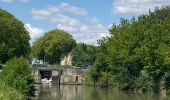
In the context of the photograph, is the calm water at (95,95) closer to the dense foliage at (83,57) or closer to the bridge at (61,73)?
the bridge at (61,73)

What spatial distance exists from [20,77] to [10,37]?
36651 mm

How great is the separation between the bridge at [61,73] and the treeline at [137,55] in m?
9.54

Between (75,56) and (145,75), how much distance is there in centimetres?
4716

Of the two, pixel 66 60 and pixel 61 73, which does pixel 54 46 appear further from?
pixel 61 73

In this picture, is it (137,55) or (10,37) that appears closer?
(137,55)

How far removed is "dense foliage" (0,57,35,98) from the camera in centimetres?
5034

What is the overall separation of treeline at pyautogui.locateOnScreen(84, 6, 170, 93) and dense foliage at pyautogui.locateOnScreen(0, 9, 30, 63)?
48.2ft

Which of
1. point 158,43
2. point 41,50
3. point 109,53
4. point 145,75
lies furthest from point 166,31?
point 41,50

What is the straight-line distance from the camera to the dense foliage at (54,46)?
481ft

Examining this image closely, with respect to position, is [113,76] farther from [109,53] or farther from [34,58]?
[34,58]

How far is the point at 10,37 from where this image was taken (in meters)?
86.9

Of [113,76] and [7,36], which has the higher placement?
[7,36]

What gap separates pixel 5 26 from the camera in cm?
8656

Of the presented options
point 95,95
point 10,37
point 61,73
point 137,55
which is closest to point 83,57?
point 61,73
